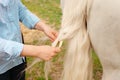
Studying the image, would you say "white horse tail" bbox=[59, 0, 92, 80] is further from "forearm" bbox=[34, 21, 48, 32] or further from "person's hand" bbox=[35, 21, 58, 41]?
"forearm" bbox=[34, 21, 48, 32]

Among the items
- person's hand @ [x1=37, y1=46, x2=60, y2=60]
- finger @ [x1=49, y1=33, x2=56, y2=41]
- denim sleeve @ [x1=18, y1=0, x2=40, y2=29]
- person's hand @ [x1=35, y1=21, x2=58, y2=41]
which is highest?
denim sleeve @ [x1=18, y1=0, x2=40, y2=29]

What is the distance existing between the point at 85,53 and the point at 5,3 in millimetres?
456

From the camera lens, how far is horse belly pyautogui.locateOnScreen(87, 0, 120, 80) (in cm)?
95

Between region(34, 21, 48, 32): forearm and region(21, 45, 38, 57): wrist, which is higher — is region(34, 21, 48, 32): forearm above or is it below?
above

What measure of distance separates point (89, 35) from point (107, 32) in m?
0.11

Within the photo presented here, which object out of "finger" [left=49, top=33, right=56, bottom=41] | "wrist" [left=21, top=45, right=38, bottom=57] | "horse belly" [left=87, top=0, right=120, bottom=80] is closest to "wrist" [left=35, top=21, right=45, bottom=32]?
"finger" [left=49, top=33, right=56, bottom=41]

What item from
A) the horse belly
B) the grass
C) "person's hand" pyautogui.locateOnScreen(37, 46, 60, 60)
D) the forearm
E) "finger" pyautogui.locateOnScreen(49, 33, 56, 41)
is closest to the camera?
the horse belly

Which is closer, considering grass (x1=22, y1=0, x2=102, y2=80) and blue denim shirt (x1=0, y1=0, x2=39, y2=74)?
blue denim shirt (x1=0, y1=0, x2=39, y2=74)

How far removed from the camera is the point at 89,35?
111 centimetres

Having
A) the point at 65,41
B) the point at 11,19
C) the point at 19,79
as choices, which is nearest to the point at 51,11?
the point at 19,79

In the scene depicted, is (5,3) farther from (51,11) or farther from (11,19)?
(51,11)

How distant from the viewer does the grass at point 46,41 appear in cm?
280

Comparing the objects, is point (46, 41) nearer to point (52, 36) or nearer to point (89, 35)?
point (52, 36)

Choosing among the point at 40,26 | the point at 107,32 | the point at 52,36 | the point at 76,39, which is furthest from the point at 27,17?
the point at 107,32
